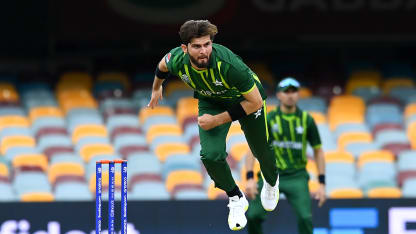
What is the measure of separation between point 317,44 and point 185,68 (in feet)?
25.2

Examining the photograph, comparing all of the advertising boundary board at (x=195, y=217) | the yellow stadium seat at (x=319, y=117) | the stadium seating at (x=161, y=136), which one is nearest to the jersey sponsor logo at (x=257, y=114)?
the advertising boundary board at (x=195, y=217)

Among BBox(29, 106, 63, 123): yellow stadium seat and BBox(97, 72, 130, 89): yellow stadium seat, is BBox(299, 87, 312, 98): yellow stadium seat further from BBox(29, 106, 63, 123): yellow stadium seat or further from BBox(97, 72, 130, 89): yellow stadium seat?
BBox(29, 106, 63, 123): yellow stadium seat

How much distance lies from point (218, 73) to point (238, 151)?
18.5ft

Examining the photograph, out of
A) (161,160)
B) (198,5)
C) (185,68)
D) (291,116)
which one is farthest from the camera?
(198,5)

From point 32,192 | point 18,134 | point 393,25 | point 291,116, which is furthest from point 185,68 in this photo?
point 393,25

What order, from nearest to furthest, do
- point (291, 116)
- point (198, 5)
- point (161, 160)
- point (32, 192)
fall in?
1. point (291, 116)
2. point (32, 192)
3. point (161, 160)
4. point (198, 5)

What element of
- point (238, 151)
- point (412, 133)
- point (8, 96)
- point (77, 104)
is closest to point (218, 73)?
point (238, 151)

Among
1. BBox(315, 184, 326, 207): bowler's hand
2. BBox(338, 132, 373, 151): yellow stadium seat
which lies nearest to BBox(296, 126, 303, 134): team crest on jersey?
BBox(315, 184, 326, 207): bowler's hand

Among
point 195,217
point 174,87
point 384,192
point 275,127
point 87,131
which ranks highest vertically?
point 174,87

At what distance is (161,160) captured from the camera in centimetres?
1452

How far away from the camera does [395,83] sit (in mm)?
16047

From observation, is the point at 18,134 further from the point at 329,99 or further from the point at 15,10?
the point at 329,99

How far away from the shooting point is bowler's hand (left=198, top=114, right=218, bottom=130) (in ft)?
29.6

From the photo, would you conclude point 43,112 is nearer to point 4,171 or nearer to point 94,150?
point 94,150
